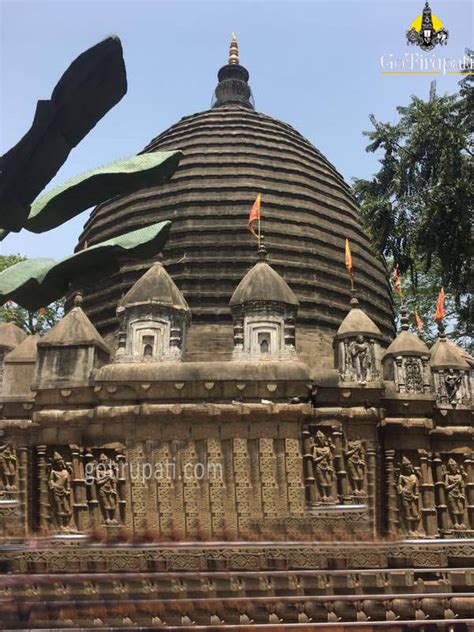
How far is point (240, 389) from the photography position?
9.66m

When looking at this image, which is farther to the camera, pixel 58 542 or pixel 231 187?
pixel 231 187

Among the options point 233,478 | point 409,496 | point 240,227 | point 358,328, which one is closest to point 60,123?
point 233,478

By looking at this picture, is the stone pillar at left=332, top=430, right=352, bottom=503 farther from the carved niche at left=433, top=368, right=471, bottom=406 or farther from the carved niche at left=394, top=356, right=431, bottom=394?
the carved niche at left=433, top=368, right=471, bottom=406

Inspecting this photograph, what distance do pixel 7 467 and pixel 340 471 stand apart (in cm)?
512

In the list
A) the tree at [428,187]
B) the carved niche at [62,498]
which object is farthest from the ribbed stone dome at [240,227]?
the carved niche at [62,498]

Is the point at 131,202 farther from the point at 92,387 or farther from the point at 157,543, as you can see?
the point at 157,543

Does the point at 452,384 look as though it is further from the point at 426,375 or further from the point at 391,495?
the point at 391,495

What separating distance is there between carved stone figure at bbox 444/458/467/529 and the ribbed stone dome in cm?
378

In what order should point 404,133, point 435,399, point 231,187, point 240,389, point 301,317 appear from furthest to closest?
point 231,187
point 301,317
point 404,133
point 435,399
point 240,389

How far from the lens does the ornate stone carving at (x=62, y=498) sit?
959 centimetres

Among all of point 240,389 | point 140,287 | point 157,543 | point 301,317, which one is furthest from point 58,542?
point 301,317

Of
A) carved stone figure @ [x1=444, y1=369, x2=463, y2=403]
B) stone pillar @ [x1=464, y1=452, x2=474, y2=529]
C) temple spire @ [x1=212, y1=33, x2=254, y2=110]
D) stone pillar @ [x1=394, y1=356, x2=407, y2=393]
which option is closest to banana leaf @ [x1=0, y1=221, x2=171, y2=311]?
stone pillar @ [x1=394, y1=356, x2=407, y2=393]

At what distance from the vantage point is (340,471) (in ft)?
32.0

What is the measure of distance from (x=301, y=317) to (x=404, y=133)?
4342 millimetres
